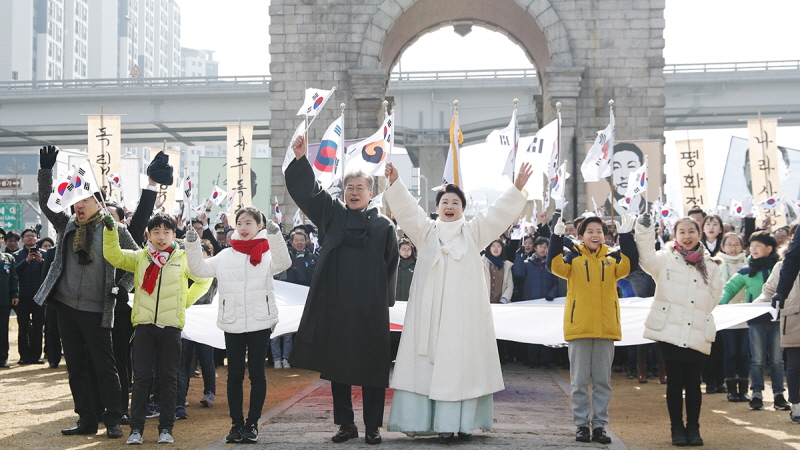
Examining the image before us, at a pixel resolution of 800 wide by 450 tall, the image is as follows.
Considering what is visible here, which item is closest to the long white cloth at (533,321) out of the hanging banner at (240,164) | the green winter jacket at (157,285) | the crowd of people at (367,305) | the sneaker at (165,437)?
the crowd of people at (367,305)

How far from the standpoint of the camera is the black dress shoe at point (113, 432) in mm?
7379

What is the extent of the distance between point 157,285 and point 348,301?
166 centimetres

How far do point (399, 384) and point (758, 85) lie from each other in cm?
4385

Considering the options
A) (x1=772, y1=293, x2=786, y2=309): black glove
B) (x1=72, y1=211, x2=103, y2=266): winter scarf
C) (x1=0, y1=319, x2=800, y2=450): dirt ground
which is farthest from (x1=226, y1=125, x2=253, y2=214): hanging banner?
(x1=772, y1=293, x2=786, y2=309): black glove

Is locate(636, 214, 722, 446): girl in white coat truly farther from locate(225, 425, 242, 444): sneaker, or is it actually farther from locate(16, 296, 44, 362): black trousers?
locate(16, 296, 44, 362): black trousers

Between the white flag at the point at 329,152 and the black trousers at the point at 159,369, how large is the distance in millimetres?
5111

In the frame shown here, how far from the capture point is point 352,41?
2266 centimetres

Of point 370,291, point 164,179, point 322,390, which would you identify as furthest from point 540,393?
point 164,179

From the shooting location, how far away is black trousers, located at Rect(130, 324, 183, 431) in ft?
23.7

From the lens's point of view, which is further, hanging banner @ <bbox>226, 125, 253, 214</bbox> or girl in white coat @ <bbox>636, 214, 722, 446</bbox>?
hanging banner @ <bbox>226, 125, 253, 214</bbox>

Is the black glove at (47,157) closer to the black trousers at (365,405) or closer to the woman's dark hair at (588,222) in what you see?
the black trousers at (365,405)

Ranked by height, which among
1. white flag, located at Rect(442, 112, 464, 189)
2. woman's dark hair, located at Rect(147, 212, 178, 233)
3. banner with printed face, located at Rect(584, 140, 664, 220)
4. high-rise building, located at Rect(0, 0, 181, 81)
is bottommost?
woman's dark hair, located at Rect(147, 212, 178, 233)

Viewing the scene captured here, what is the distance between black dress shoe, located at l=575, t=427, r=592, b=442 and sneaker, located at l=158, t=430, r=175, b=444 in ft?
10.2

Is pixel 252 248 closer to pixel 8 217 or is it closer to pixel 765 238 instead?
pixel 765 238
